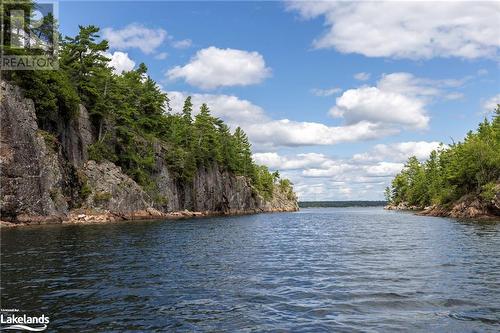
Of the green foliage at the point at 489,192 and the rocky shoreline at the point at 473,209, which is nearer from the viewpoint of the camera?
the green foliage at the point at 489,192

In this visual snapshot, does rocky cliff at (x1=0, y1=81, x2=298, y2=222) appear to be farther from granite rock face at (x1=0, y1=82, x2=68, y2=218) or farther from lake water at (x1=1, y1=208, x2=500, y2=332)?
lake water at (x1=1, y1=208, x2=500, y2=332)

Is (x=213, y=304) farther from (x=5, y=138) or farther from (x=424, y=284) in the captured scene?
(x=5, y=138)

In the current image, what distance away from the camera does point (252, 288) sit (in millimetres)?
16688

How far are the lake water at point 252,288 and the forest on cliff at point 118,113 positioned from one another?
31970 mm

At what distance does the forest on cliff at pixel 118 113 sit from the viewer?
54.5m

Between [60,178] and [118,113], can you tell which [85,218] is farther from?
[118,113]

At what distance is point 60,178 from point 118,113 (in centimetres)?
2474

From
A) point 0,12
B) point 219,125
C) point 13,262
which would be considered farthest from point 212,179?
point 13,262

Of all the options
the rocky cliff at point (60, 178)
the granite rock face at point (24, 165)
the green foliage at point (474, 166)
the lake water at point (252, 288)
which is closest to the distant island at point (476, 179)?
the green foliage at point (474, 166)

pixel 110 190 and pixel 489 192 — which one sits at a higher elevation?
pixel 110 190

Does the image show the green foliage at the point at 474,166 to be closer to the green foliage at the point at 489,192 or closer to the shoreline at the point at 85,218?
the green foliage at the point at 489,192

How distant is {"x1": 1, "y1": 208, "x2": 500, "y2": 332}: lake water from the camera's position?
1216 cm

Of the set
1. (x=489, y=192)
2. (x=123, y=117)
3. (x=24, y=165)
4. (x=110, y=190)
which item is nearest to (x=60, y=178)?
(x=24, y=165)

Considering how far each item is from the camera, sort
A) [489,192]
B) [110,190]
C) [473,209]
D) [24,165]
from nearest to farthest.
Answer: [24,165] < [110,190] < [489,192] < [473,209]
